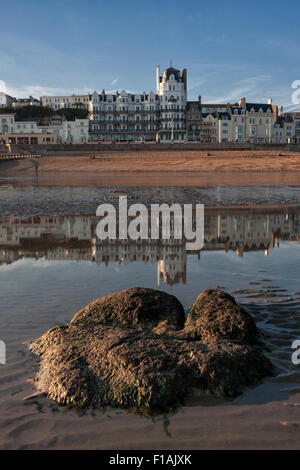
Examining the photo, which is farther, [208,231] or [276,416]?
[208,231]

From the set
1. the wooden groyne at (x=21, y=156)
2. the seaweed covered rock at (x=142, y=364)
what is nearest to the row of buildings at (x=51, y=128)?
the wooden groyne at (x=21, y=156)

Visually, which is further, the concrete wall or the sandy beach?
the concrete wall

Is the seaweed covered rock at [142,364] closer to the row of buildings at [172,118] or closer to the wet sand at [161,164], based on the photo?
the wet sand at [161,164]

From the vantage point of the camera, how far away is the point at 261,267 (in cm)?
955

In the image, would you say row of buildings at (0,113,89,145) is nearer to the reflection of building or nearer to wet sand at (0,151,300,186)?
wet sand at (0,151,300,186)

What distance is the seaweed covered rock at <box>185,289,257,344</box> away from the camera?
18.0ft

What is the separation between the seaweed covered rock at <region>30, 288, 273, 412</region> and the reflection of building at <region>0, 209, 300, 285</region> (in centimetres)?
322

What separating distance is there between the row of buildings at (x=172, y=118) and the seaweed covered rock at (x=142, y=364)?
111104 millimetres

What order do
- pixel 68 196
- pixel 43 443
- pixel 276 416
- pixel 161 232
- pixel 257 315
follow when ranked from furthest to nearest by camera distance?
pixel 68 196 → pixel 161 232 → pixel 257 315 → pixel 276 416 → pixel 43 443

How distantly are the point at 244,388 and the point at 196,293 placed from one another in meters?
3.16

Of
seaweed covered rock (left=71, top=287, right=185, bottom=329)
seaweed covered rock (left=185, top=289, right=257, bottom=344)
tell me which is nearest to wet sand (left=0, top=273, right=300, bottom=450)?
seaweed covered rock (left=185, top=289, right=257, bottom=344)

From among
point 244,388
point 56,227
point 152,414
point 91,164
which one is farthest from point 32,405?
point 91,164

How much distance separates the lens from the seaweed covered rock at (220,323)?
5480mm

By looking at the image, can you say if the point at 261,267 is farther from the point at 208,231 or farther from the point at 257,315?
the point at 208,231
